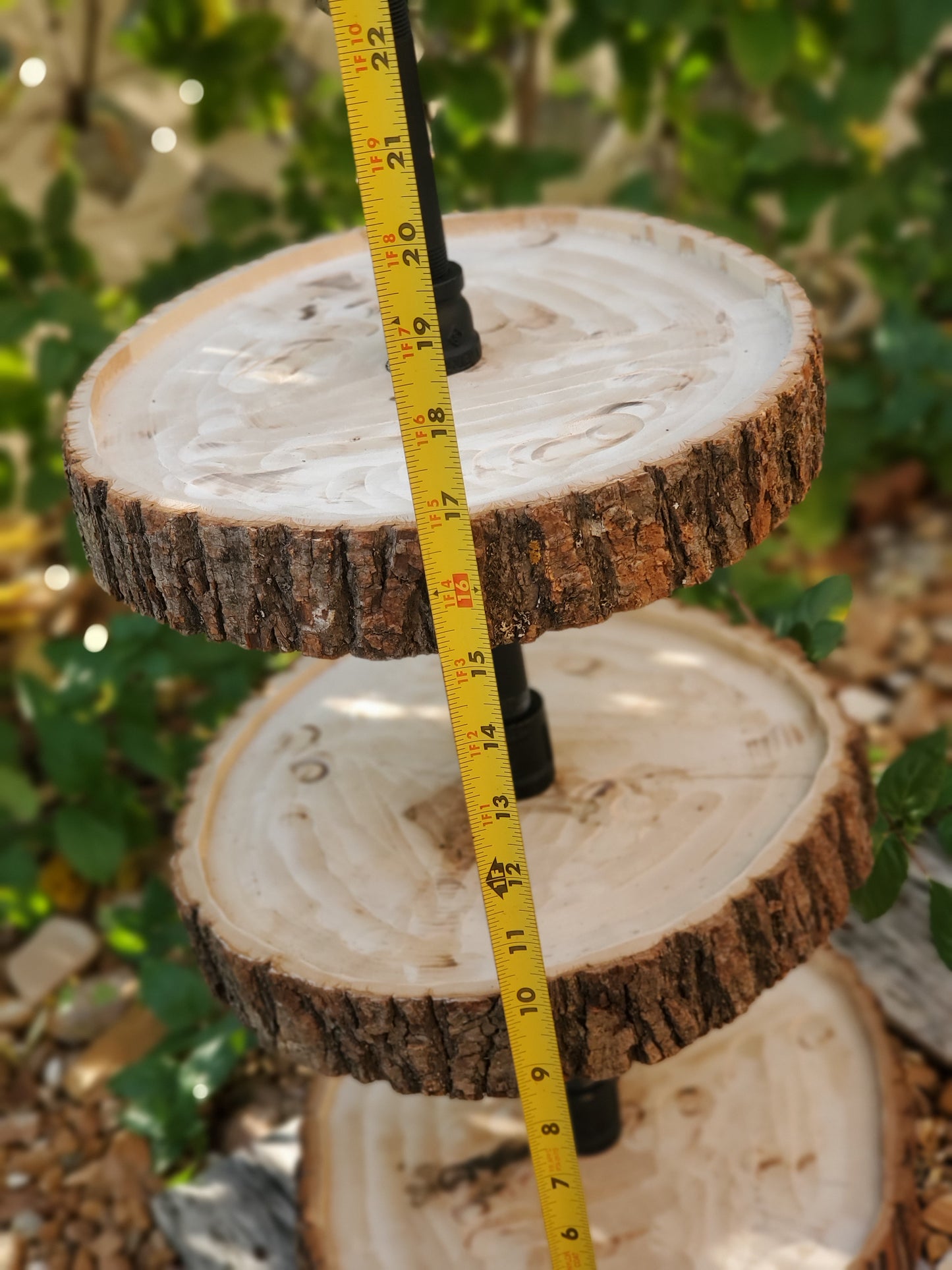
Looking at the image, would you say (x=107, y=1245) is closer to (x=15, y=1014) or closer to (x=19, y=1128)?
(x=19, y=1128)

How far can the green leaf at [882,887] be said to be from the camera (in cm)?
152

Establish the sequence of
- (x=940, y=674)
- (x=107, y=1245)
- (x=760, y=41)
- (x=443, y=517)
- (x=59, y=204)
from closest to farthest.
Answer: (x=443, y=517) < (x=107, y=1245) < (x=59, y=204) < (x=760, y=41) < (x=940, y=674)

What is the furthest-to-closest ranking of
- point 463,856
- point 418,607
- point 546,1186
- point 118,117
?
point 118,117 < point 463,856 < point 546,1186 < point 418,607

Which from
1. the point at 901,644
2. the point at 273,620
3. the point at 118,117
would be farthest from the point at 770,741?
the point at 118,117

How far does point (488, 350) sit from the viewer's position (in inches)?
55.5

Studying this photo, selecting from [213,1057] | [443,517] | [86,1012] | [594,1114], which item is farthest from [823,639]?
[86,1012]

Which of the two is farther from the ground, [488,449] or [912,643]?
[488,449]

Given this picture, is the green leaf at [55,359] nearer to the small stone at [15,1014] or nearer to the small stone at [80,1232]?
the small stone at [15,1014]

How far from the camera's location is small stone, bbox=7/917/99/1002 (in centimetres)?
241

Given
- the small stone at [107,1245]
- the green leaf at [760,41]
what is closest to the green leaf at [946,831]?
the small stone at [107,1245]

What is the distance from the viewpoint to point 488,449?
1.23 metres

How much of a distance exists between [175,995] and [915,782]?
3.64 feet

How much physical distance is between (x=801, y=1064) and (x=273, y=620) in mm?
1029

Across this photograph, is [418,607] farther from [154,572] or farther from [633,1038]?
[633,1038]
